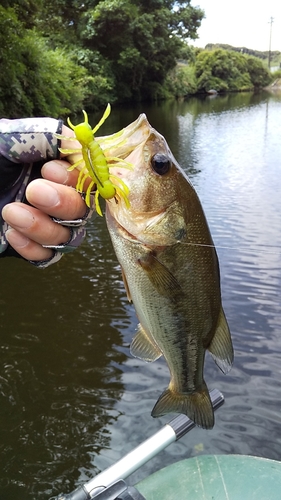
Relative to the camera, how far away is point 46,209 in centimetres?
156

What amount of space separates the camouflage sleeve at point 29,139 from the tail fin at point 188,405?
1.20 meters

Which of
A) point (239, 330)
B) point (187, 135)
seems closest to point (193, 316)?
point (239, 330)

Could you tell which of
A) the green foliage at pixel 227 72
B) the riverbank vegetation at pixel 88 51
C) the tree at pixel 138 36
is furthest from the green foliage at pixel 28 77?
the green foliage at pixel 227 72

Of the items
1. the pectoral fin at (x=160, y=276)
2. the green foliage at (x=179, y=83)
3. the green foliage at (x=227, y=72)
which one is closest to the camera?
the pectoral fin at (x=160, y=276)

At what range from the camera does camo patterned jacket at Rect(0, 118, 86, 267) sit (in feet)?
5.19

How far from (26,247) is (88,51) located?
32833 mm

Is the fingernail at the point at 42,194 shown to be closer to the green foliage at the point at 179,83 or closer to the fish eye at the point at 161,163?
the fish eye at the point at 161,163

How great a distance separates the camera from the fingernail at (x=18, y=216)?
5.12 feet

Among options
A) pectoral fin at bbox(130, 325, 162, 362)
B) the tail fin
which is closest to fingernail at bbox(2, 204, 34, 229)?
pectoral fin at bbox(130, 325, 162, 362)

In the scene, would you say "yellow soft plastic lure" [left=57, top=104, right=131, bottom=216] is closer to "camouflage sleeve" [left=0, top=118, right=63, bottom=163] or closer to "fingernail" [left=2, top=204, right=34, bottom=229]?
"camouflage sleeve" [left=0, top=118, right=63, bottom=163]

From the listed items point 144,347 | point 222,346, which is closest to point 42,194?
point 144,347

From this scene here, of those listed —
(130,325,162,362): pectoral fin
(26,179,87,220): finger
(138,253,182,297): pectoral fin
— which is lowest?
(130,325,162,362): pectoral fin

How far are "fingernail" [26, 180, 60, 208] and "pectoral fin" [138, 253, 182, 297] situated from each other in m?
0.38

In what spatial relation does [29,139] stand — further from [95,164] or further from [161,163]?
[161,163]
